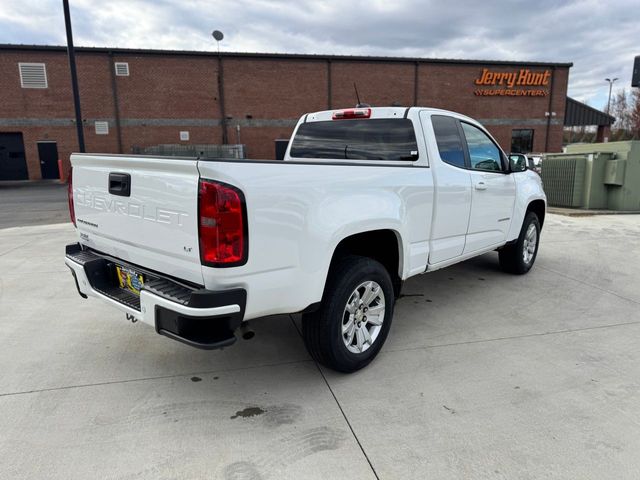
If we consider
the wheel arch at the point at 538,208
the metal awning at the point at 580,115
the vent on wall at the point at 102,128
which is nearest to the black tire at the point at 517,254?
the wheel arch at the point at 538,208

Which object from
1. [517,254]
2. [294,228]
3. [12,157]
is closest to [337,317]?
[294,228]

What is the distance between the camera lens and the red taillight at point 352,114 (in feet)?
13.7

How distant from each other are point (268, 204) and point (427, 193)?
5.75 ft

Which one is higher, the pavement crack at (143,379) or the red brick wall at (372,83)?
the red brick wall at (372,83)

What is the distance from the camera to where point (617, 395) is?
3.01 meters

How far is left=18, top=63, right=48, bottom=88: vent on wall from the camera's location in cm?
2466

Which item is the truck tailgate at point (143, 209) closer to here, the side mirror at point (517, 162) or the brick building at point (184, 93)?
the side mirror at point (517, 162)

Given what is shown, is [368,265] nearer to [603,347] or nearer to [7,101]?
[603,347]

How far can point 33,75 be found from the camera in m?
24.8

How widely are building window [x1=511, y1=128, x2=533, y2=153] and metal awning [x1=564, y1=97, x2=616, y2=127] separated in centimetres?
384

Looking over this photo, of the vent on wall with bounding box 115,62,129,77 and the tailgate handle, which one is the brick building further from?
the tailgate handle

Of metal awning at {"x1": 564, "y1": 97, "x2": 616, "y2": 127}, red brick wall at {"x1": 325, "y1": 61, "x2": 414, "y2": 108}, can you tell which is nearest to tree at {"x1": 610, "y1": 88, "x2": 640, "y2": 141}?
metal awning at {"x1": 564, "y1": 97, "x2": 616, "y2": 127}

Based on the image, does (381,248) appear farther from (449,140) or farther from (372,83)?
(372,83)

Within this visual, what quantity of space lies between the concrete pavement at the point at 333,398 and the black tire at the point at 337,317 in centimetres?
16
